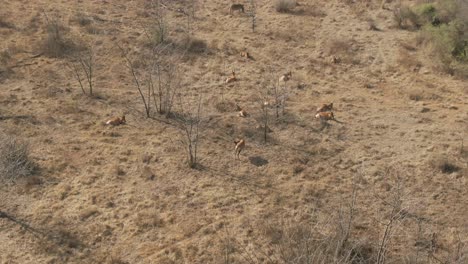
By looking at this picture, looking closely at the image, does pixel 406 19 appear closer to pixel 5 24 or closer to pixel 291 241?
pixel 291 241

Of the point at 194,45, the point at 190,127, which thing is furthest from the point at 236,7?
the point at 190,127

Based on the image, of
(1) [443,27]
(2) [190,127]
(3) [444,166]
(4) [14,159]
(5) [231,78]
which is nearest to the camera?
(4) [14,159]

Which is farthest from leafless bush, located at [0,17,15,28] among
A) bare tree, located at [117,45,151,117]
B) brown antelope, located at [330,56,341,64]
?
brown antelope, located at [330,56,341,64]

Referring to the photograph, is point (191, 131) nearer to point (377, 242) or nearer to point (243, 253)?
point (243, 253)

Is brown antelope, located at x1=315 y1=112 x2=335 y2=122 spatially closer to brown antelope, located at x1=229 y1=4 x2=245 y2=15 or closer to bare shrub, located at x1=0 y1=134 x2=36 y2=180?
bare shrub, located at x1=0 y1=134 x2=36 y2=180

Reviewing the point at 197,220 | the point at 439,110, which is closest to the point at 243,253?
the point at 197,220

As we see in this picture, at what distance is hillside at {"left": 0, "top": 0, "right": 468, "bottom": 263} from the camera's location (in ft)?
39.6

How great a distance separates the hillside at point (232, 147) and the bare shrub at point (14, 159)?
10.4 inches

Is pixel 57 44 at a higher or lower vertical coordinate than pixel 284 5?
lower

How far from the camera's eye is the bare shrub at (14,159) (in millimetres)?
13328

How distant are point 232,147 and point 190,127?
1592 millimetres

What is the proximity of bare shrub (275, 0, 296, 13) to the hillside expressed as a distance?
1.54 m

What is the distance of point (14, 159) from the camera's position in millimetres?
13969

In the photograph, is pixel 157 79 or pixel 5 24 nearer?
pixel 157 79
